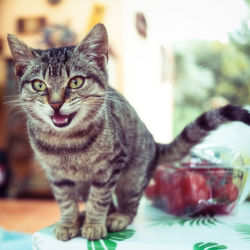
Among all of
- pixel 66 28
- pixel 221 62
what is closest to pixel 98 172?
pixel 66 28

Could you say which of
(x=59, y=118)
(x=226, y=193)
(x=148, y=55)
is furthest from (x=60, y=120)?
(x=148, y=55)

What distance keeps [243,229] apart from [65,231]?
0.42 m

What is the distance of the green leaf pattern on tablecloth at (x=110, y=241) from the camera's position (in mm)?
608

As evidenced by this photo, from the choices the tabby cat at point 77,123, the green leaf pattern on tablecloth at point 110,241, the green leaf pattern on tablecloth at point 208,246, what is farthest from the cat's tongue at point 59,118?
the green leaf pattern on tablecloth at point 208,246

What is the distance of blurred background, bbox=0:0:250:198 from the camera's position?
5.01ft

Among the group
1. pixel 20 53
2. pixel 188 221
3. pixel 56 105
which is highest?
pixel 20 53

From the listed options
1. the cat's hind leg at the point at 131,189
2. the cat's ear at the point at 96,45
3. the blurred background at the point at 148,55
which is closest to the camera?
the cat's ear at the point at 96,45

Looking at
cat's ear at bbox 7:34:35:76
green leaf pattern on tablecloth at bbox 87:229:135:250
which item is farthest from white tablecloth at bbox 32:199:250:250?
cat's ear at bbox 7:34:35:76

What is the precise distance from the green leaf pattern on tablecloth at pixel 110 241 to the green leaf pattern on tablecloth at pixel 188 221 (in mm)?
98

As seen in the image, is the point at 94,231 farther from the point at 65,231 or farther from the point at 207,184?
the point at 207,184

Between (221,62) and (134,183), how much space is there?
454cm

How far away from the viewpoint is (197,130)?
2.69 feet

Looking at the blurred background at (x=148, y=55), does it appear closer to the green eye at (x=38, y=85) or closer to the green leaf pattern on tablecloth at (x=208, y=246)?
the green eye at (x=38, y=85)

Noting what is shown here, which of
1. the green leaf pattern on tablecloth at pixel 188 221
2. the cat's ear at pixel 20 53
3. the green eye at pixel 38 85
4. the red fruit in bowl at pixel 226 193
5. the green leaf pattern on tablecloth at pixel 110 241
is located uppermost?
the cat's ear at pixel 20 53
